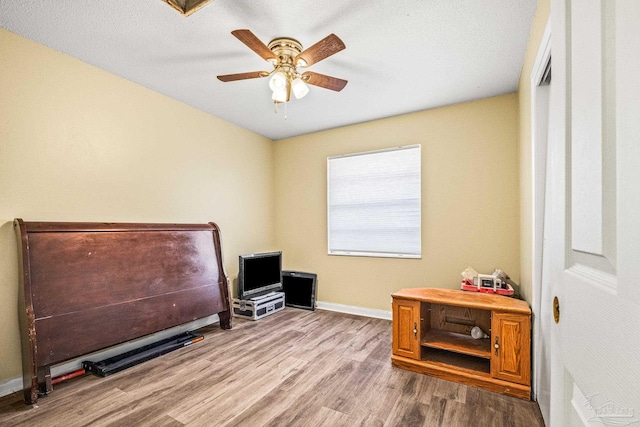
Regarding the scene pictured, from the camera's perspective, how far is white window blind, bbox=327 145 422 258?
376cm

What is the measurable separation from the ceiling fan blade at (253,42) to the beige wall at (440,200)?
2214 mm

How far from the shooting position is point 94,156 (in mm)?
2713

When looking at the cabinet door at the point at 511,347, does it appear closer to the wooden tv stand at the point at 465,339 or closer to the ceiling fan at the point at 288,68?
the wooden tv stand at the point at 465,339

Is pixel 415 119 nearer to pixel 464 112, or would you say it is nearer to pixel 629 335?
pixel 464 112

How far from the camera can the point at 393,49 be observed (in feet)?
7.91

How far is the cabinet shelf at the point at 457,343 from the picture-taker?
2.44 metres

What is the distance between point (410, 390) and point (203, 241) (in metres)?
2.59

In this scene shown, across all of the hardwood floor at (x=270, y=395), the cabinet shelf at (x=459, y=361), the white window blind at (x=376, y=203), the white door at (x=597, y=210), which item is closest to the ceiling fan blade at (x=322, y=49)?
the white door at (x=597, y=210)

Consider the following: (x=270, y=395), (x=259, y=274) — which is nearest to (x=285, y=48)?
(x=270, y=395)

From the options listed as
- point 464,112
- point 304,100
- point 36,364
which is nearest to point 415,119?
point 464,112

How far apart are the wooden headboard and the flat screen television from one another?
0.51 meters

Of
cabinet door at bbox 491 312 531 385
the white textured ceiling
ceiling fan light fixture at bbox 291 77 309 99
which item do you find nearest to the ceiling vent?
the white textured ceiling

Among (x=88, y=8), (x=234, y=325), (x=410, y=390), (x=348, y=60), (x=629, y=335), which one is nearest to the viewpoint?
(x=629, y=335)

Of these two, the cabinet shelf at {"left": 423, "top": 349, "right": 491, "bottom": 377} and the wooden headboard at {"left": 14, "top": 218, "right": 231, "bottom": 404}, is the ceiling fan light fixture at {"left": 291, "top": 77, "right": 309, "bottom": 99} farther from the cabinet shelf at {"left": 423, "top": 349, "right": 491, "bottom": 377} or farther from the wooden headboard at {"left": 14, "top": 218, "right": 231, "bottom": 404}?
the cabinet shelf at {"left": 423, "top": 349, "right": 491, "bottom": 377}
